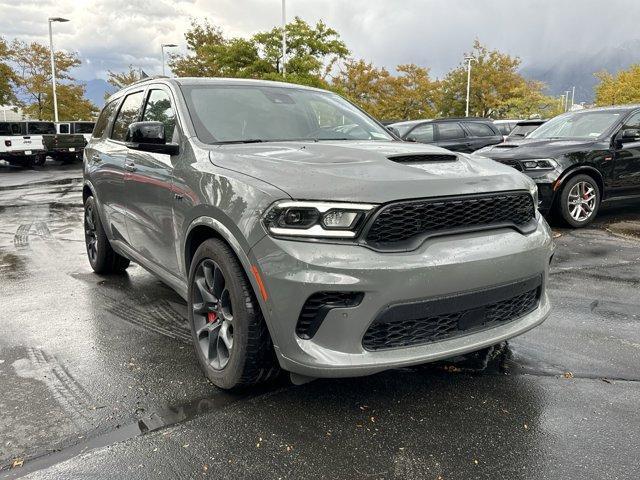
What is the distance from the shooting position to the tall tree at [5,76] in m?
31.9

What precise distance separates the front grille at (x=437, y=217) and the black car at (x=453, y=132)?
10.3 meters

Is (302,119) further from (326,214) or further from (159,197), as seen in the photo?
(326,214)

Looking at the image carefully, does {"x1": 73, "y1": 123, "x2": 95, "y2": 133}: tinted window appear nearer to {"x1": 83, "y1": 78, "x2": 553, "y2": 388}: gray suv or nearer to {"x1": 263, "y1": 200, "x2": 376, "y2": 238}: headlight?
{"x1": 83, "y1": 78, "x2": 553, "y2": 388}: gray suv

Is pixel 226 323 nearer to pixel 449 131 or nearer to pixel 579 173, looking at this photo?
pixel 579 173

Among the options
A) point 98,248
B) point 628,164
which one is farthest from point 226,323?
point 628,164

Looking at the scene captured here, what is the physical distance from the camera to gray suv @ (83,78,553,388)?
245 centimetres

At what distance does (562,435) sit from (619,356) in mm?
1199

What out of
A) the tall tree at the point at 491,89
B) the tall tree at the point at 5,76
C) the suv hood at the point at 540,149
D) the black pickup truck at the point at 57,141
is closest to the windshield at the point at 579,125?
the suv hood at the point at 540,149

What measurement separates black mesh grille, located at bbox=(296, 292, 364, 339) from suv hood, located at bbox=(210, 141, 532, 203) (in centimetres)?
43

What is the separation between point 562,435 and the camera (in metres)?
2.62

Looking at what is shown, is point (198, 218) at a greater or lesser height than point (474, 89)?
lesser

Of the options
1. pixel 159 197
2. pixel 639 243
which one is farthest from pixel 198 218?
pixel 639 243

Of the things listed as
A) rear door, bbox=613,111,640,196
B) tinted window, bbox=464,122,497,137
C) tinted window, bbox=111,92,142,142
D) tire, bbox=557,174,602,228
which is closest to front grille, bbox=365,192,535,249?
tinted window, bbox=111,92,142,142

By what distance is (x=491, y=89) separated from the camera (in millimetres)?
49375
